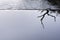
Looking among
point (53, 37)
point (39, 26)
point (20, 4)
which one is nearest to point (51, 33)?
point (53, 37)

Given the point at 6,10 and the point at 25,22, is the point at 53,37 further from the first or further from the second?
the point at 6,10

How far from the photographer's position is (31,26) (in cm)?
182

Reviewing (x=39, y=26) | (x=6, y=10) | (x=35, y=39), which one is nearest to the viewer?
(x=35, y=39)

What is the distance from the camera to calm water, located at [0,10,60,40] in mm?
1725

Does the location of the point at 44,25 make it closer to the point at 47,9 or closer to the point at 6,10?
the point at 47,9

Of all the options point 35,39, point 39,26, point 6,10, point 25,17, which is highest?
point 6,10

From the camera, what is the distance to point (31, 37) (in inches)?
67.5

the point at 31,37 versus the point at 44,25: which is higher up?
the point at 44,25

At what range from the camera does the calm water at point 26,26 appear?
1.72 metres

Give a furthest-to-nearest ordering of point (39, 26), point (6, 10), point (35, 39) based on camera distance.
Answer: point (6, 10), point (39, 26), point (35, 39)

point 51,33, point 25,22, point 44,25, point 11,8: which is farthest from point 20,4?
point 51,33

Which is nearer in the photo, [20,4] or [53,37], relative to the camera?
[53,37]

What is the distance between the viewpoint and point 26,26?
1815mm

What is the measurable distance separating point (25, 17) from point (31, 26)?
0.16 m
